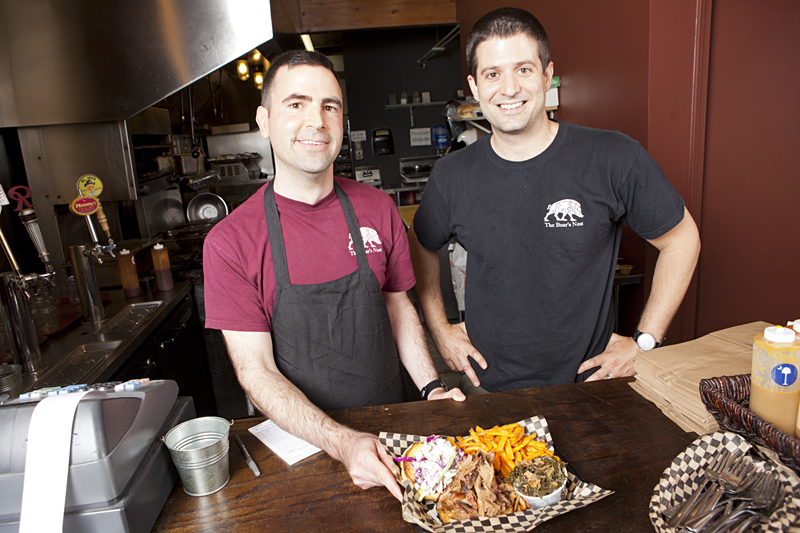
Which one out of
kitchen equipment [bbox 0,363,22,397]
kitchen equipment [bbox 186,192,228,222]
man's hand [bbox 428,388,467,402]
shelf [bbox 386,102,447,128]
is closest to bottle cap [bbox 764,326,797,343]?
man's hand [bbox 428,388,467,402]

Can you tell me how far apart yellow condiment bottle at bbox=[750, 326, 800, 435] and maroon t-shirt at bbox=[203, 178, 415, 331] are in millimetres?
1041

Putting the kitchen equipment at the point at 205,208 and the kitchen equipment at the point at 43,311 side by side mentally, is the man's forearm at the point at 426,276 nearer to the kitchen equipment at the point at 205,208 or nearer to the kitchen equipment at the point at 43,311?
the kitchen equipment at the point at 43,311

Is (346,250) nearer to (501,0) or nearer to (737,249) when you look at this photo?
(737,249)

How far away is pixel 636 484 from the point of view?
1.05 meters

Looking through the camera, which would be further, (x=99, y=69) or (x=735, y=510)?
(x=99, y=69)

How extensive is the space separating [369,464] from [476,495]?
231 mm

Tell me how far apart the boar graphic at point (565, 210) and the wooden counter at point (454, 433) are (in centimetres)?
52

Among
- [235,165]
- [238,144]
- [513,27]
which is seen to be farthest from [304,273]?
[238,144]

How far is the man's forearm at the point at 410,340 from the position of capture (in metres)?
1.77

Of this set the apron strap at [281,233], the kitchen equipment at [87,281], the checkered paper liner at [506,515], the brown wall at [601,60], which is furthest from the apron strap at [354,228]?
the brown wall at [601,60]

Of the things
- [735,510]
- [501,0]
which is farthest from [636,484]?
[501,0]

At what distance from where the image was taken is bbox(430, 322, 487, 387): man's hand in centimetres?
185

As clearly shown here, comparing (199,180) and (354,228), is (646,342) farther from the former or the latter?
(199,180)

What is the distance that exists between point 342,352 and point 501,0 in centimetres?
381
